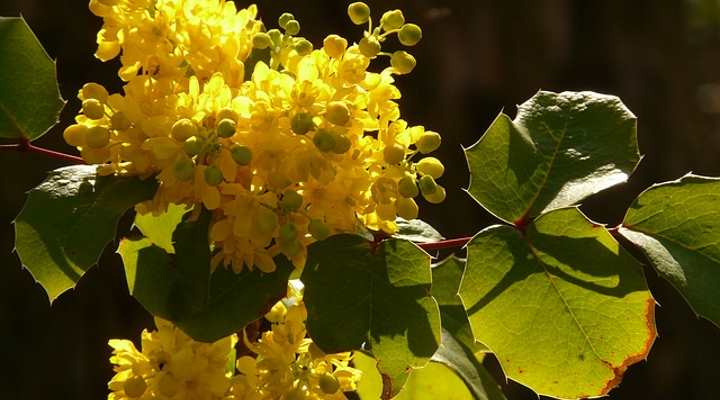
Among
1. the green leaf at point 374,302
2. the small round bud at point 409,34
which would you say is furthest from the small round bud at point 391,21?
the green leaf at point 374,302

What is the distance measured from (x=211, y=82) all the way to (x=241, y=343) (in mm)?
356

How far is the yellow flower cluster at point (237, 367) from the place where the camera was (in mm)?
1059

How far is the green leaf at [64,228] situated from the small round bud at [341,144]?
222 millimetres

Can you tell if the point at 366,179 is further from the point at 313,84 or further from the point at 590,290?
the point at 590,290

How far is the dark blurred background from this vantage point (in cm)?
358

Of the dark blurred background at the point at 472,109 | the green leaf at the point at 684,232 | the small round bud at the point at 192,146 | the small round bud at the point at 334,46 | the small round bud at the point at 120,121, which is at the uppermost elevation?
the small round bud at the point at 334,46

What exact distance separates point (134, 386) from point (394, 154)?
0.37 m

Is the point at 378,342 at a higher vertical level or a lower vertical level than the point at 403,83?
higher

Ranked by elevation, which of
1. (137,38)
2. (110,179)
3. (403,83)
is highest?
(137,38)

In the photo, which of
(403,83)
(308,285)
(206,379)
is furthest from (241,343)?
(403,83)

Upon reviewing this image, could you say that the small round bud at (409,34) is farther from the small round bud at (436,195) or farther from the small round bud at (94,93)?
the small round bud at (94,93)

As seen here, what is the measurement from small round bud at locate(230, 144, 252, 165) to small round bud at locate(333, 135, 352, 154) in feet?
0.25

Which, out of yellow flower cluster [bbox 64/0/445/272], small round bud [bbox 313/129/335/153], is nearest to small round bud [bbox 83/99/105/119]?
yellow flower cluster [bbox 64/0/445/272]

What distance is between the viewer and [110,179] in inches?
39.8
